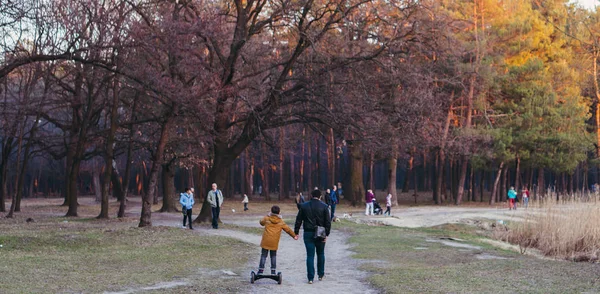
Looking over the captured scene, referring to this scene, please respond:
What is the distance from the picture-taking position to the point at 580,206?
2134 cm

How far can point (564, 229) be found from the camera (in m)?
20.4

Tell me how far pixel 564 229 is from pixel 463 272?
667 cm

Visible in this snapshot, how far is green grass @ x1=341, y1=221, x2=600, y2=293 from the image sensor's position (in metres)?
12.9

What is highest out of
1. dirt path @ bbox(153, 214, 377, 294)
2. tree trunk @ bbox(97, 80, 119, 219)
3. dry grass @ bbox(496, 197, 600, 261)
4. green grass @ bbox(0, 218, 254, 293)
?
tree trunk @ bbox(97, 80, 119, 219)

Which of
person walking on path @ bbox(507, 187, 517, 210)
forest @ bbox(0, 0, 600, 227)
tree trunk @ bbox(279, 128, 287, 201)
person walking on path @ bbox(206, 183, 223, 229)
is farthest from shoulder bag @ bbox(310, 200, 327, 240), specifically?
person walking on path @ bbox(507, 187, 517, 210)

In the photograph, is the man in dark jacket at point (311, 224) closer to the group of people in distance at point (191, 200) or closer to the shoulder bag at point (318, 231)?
the shoulder bag at point (318, 231)

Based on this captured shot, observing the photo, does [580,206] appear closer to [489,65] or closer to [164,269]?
[164,269]

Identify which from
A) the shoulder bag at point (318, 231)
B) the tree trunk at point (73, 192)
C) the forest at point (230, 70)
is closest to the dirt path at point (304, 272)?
the shoulder bag at point (318, 231)

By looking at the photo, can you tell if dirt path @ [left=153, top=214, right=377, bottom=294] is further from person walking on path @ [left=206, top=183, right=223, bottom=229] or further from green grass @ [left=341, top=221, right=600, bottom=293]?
person walking on path @ [left=206, top=183, right=223, bottom=229]

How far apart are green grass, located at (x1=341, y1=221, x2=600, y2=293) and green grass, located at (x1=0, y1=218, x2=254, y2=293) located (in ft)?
11.3

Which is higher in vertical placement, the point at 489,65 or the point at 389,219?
the point at 489,65

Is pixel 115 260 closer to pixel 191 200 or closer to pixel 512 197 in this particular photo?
pixel 191 200

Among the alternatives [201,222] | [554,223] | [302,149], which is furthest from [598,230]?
[302,149]

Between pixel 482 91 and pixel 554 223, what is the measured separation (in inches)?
1285
